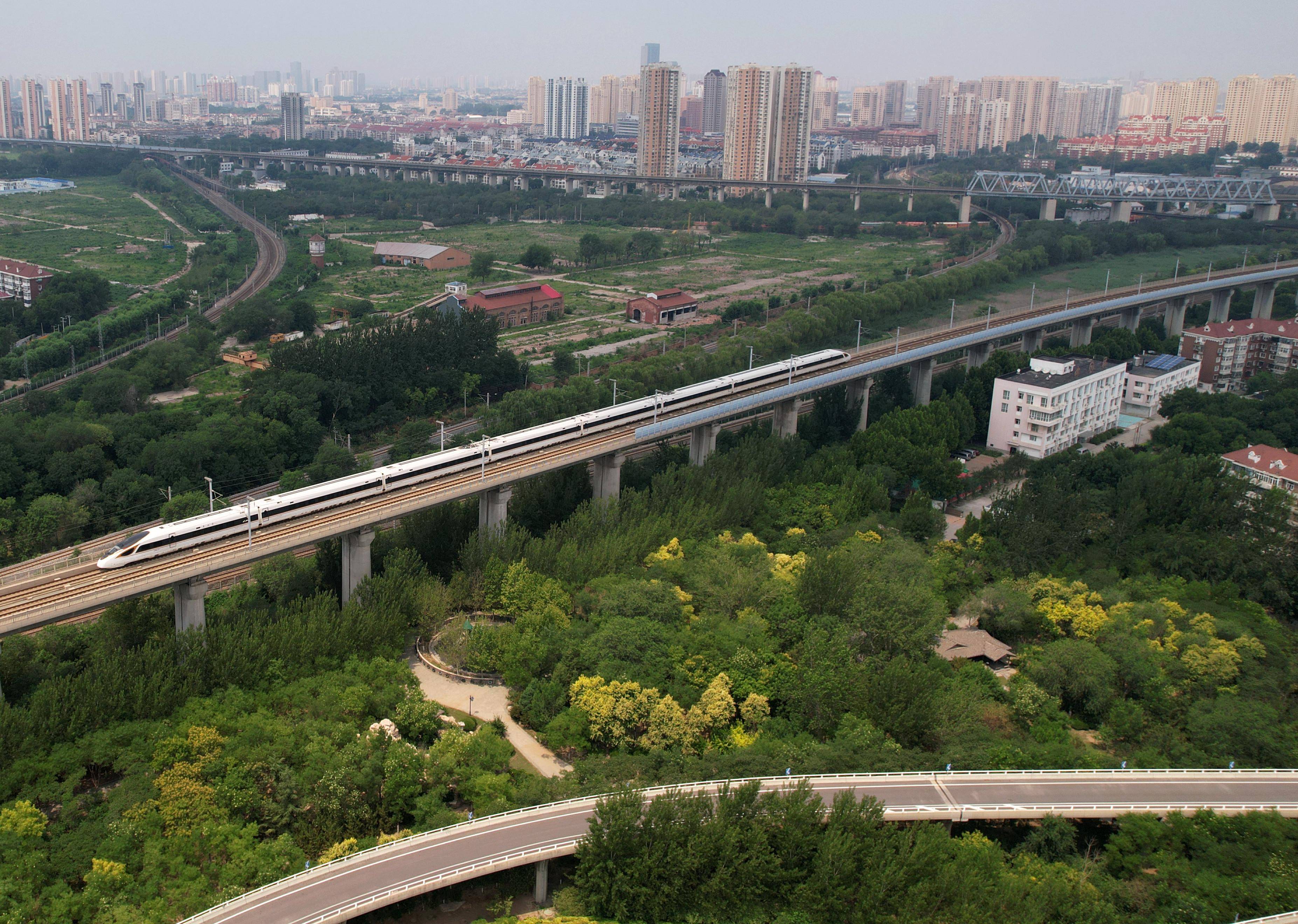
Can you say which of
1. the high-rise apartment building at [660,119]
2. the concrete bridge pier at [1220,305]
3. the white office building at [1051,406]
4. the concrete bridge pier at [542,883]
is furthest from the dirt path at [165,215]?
the concrete bridge pier at [542,883]

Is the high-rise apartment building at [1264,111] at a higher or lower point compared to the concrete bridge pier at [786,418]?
higher

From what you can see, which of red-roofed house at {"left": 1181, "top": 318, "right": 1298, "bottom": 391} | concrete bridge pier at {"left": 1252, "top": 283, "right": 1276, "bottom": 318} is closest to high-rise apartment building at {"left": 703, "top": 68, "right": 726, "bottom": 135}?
concrete bridge pier at {"left": 1252, "top": 283, "right": 1276, "bottom": 318}

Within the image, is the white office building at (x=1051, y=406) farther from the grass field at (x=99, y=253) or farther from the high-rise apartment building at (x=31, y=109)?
the high-rise apartment building at (x=31, y=109)

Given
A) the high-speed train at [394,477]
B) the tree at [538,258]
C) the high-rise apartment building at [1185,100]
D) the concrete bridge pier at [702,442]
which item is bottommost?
the concrete bridge pier at [702,442]

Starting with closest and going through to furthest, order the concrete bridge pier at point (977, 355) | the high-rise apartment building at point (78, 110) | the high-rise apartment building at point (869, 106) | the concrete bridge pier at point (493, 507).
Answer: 1. the concrete bridge pier at point (493, 507)
2. the concrete bridge pier at point (977, 355)
3. the high-rise apartment building at point (78, 110)
4. the high-rise apartment building at point (869, 106)

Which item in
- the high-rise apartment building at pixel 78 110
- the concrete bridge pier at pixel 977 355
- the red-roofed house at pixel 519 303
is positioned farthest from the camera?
the high-rise apartment building at pixel 78 110

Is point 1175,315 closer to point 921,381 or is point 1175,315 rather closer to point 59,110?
point 921,381

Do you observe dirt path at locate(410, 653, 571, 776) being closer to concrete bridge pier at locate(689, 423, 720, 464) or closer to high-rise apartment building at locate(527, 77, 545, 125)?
concrete bridge pier at locate(689, 423, 720, 464)

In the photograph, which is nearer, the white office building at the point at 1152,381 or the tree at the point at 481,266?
the white office building at the point at 1152,381
